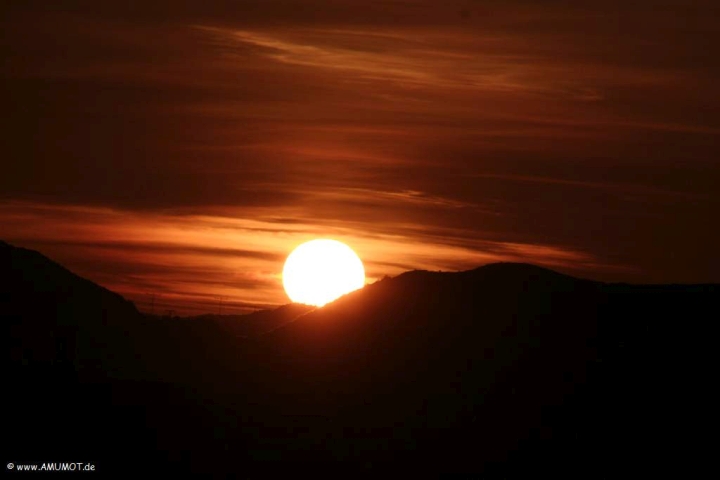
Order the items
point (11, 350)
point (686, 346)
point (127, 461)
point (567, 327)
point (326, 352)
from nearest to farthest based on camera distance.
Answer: point (127, 461) < point (686, 346) < point (567, 327) < point (326, 352) < point (11, 350)

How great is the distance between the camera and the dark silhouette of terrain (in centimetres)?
7206

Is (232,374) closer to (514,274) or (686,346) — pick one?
(514,274)

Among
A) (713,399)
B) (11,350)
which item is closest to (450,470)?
(713,399)

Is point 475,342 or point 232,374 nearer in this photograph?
point 475,342

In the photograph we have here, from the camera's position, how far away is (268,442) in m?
78.8

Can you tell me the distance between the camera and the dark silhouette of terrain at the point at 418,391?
236 ft

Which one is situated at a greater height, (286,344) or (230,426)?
(286,344)

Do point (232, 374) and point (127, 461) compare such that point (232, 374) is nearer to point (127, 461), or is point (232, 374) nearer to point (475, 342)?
point (475, 342)

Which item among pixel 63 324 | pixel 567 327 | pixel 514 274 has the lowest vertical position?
pixel 567 327

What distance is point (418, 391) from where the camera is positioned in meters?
90.2

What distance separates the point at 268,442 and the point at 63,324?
2533 inches

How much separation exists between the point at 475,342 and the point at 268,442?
21.9 meters

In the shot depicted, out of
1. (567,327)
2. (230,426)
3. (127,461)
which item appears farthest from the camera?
(567,327)

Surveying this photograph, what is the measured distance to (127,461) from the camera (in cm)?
6762
